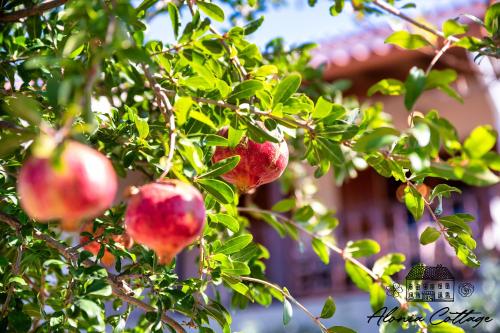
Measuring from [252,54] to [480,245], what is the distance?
4536 millimetres

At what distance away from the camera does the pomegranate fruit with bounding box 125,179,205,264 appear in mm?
939

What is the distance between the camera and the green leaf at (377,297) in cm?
150

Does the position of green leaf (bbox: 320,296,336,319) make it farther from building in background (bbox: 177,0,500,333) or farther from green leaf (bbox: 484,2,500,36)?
building in background (bbox: 177,0,500,333)

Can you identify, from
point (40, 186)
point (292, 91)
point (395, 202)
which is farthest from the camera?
point (395, 202)

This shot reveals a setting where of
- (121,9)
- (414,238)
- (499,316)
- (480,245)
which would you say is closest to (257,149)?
(121,9)

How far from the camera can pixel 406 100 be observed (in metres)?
1.09

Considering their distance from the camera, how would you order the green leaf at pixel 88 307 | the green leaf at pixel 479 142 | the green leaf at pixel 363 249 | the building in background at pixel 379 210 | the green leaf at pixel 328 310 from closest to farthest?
the green leaf at pixel 479 142, the green leaf at pixel 88 307, the green leaf at pixel 328 310, the green leaf at pixel 363 249, the building in background at pixel 379 210

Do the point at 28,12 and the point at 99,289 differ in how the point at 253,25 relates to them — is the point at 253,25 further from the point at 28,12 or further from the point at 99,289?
the point at 99,289

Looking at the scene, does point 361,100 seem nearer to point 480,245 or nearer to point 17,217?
point 480,245

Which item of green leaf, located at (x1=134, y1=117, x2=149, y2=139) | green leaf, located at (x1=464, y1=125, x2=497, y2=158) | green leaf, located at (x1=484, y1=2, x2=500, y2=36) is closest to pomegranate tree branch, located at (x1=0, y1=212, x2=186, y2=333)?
green leaf, located at (x1=134, y1=117, x2=149, y2=139)

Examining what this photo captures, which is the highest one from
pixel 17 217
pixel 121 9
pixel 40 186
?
pixel 121 9

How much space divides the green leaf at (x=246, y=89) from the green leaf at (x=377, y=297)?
1.92 ft

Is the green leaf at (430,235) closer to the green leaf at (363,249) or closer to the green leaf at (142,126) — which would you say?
the green leaf at (363,249)

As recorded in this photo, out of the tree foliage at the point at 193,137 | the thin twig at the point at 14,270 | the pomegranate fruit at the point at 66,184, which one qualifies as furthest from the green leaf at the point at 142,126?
the pomegranate fruit at the point at 66,184
